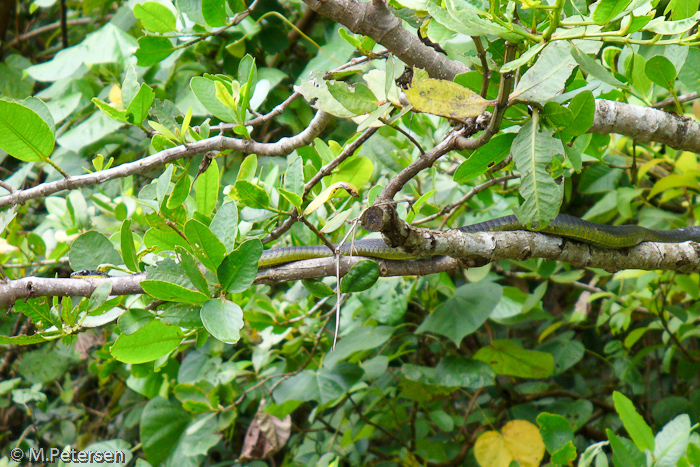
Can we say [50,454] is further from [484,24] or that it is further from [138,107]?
[484,24]

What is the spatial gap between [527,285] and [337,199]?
1.99m

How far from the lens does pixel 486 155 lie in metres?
0.96

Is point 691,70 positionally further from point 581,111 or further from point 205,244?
point 205,244

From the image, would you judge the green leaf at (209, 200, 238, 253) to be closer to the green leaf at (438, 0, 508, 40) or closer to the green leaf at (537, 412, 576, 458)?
the green leaf at (438, 0, 508, 40)

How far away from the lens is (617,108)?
50.8 inches

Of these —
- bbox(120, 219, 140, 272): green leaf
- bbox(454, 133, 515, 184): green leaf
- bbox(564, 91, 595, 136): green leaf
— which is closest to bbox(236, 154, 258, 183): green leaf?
bbox(120, 219, 140, 272): green leaf

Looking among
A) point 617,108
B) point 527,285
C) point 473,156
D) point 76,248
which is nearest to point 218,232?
point 76,248

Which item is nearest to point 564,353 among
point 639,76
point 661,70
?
point 639,76

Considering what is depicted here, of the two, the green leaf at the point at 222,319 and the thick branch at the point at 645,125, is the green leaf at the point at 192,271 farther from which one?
the thick branch at the point at 645,125

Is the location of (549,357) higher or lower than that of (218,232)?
lower

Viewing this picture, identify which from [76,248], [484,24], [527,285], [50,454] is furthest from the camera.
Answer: [527,285]

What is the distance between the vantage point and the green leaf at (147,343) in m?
0.93

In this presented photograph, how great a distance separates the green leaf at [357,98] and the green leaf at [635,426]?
112 cm

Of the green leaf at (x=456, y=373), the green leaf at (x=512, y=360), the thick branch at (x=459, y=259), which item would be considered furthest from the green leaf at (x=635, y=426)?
the green leaf at (x=512, y=360)
